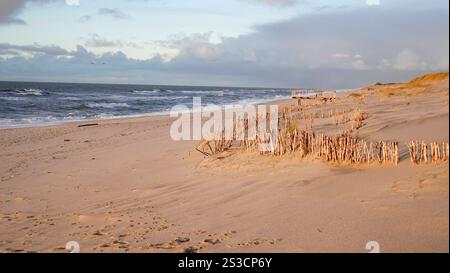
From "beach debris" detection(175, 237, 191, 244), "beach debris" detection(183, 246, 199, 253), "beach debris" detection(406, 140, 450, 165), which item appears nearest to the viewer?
"beach debris" detection(183, 246, 199, 253)

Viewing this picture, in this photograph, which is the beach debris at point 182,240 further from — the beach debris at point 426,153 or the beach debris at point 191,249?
the beach debris at point 426,153

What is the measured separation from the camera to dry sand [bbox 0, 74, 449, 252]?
370cm

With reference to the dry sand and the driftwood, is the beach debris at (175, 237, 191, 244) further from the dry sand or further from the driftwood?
the driftwood

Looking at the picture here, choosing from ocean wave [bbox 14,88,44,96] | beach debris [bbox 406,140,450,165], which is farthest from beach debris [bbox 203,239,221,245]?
ocean wave [bbox 14,88,44,96]

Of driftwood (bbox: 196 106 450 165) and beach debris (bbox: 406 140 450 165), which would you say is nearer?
beach debris (bbox: 406 140 450 165)

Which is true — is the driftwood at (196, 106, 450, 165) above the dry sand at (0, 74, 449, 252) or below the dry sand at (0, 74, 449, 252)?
above

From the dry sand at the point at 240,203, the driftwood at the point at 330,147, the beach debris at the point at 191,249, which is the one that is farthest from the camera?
the driftwood at the point at 330,147

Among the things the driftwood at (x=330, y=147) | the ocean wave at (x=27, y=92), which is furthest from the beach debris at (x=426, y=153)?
the ocean wave at (x=27, y=92)

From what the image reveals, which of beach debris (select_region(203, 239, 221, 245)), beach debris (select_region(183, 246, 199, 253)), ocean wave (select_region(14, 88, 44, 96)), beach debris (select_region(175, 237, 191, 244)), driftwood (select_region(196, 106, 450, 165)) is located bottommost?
beach debris (select_region(175, 237, 191, 244))

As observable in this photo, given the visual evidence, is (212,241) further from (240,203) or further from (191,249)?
(240,203)

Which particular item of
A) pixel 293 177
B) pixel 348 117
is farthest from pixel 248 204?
pixel 348 117

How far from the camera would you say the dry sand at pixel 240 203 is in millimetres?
3697

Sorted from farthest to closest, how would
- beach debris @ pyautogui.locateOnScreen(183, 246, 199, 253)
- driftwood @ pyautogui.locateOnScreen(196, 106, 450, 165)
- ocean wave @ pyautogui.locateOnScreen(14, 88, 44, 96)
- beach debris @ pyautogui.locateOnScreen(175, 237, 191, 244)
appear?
ocean wave @ pyautogui.locateOnScreen(14, 88, 44, 96)
driftwood @ pyautogui.locateOnScreen(196, 106, 450, 165)
beach debris @ pyautogui.locateOnScreen(175, 237, 191, 244)
beach debris @ pyautogui.locateOnScreen(183, 246, 199, 253)
